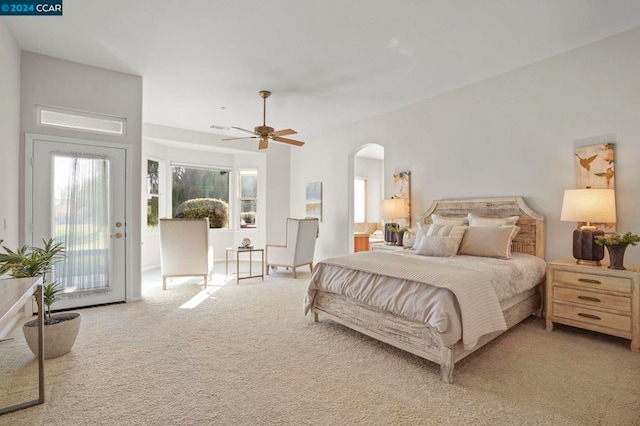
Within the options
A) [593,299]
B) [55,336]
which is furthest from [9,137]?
[593,299]

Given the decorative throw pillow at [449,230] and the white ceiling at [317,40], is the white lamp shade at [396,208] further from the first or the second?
the white ceiling at [317,40]

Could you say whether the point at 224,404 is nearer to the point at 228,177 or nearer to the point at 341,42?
the point at 341,42

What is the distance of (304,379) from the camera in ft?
7.44

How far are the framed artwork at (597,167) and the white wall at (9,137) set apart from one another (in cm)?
574

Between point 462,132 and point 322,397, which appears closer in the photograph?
point 322,397

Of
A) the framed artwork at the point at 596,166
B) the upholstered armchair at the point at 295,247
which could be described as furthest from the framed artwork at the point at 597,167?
the upholstered armchair at the point at 295,247

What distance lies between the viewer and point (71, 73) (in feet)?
12.5

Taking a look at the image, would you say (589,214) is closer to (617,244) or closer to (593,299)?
(617,244)

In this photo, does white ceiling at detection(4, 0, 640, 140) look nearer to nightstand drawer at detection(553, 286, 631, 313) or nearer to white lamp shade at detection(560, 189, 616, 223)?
white lamp shade at detection(560, 189, 616, 223)

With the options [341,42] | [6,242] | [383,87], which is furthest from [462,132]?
[6,242]

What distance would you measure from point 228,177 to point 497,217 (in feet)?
Result: 20.3

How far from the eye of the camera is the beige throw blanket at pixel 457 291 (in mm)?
2268

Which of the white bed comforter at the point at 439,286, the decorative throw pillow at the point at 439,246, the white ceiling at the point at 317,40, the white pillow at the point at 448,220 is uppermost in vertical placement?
the white ceiling at the point at 317,40

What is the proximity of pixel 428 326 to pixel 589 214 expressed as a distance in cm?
202
